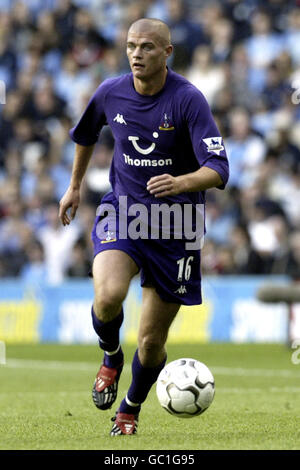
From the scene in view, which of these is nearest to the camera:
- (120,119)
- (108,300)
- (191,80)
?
(108,300)

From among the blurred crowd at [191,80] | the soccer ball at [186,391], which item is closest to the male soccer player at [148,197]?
the soccer ball at [186,391]

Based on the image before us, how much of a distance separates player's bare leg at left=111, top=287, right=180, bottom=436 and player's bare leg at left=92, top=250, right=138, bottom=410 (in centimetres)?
12

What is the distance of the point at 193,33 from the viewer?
17.6 meters

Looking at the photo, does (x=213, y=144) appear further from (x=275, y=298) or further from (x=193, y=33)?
(x=193, y=33)

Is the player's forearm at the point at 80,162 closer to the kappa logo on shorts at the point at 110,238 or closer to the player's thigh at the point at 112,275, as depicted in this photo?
the kappa logo on shorts at the point at 110,238

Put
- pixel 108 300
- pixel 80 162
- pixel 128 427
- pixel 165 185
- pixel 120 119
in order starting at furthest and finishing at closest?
pixel 80 162 < pixel 120 119 < pixel 128 427 < pixel 108 300 < pixel 165 185

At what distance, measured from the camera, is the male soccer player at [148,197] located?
5891 millimetres

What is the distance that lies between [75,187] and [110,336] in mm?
Answer: 1056

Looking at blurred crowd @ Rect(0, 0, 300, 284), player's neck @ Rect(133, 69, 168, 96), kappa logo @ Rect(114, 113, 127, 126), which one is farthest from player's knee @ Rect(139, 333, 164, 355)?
blurred crowd @ Rect(0, 0, 300, 284)

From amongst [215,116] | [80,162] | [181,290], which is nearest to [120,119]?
[80,162]

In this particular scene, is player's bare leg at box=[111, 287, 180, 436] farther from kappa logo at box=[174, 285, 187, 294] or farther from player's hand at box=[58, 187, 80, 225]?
player's hand at box=[58, 187, 80, 225]

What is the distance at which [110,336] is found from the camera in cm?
599

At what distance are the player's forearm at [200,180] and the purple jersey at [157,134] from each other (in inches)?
4.6

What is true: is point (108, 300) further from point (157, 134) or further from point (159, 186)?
point (157, 134)
